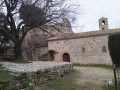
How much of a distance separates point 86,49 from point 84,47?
1.32 feet

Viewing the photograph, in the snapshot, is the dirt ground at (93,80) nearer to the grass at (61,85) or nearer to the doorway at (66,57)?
the grass at (61,85)

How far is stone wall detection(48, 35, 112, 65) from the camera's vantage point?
17.2 meters

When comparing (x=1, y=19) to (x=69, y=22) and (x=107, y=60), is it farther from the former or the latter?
(x=107, y=60)

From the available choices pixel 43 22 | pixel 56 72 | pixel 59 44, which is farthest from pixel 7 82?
pixel 59 44

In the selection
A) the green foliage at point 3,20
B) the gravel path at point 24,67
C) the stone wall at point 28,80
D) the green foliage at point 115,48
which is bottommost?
the stone wall at point 28,80

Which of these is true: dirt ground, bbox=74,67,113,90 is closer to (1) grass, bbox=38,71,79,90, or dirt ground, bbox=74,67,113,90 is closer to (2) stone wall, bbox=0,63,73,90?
(1) grass, bbox=38,71,79,90

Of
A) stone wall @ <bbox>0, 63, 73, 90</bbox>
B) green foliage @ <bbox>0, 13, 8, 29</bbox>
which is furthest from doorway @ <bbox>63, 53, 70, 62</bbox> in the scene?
stone wall @ <bbox>0, 63, 73, 90</bbox>

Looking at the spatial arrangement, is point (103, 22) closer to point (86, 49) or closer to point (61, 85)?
point (86, 49)

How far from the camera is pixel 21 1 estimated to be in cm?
1022

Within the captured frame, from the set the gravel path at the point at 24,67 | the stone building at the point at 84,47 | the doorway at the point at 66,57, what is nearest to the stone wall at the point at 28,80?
the gravel path at the point at 24,67

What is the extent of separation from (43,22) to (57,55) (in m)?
11.0

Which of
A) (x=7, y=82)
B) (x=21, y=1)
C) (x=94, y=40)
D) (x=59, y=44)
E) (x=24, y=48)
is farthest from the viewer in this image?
(x=24, y=48)

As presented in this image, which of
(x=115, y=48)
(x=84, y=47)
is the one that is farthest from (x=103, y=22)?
(x=115, y=48)

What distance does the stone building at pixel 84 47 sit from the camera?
1723cm
